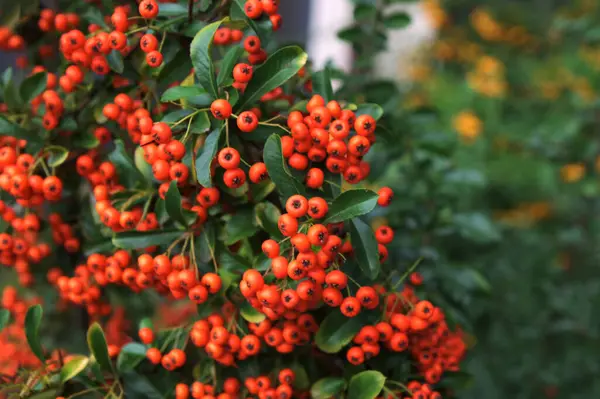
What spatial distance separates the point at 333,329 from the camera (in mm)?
1025

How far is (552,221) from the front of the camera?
370 cm

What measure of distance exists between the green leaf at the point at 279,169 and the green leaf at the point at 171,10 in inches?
13.0

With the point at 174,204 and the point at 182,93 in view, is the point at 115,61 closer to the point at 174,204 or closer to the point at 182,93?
the point at 182,93

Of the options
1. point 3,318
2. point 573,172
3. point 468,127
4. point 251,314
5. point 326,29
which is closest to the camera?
point 251,314

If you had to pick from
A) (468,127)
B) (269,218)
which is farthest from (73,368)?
(468,127)

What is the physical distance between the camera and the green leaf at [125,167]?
1.11 m

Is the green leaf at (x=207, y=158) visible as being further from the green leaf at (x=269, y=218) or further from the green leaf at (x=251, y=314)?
the green leaf at (x=251, y=314)

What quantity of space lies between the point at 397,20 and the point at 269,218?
969 mm

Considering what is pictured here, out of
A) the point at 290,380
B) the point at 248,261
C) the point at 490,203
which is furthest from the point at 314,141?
the point at 490,203

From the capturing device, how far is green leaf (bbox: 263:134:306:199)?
90cm

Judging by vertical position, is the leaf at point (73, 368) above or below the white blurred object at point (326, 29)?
above

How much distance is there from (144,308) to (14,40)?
0.84 metres

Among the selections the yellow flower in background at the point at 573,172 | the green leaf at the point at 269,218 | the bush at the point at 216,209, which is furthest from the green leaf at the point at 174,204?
the yellow flower in background at the point at 573,172

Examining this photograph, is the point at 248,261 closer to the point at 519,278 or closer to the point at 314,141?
the point at 314,141
